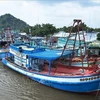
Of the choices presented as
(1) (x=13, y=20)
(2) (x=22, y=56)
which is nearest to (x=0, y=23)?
(1) (x=13, y=20)

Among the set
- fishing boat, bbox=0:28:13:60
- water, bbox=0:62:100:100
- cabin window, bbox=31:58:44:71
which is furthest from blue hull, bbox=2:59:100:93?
fishing boat, bbox=0:28:13:60

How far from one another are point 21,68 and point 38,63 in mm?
1952

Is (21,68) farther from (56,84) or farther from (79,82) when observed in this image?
(79,82)

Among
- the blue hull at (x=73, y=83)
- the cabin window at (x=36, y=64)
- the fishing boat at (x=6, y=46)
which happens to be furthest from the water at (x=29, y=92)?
the fishing boat at (x=6, y=46)

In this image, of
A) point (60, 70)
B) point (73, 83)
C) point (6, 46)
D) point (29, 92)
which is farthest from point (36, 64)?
point (6, 46)

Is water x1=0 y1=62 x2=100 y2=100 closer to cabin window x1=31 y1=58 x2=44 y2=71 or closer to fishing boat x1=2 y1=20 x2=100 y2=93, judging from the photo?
fishing boat x1=2 y1=20 x2=100 y2=93

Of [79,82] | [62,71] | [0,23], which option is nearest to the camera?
[79,82]

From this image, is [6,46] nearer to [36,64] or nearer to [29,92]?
[36,64]

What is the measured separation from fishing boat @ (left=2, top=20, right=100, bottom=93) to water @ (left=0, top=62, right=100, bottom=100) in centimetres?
43

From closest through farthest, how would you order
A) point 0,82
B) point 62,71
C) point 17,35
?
point 62,71 → point 0,82 → point 17,35

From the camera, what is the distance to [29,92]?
15773 millimetres

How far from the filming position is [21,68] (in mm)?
19375

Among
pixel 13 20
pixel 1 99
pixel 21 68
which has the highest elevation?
pixel 13 20

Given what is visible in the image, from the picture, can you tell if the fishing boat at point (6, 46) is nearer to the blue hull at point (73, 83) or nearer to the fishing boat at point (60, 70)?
the fishing boat at point (60, 70)
